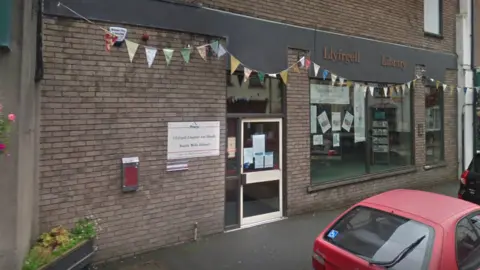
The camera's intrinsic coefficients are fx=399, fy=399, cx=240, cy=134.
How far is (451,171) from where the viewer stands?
12.0 metres

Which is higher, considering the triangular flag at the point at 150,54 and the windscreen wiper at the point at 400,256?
the triangular flag at the point at 150,54

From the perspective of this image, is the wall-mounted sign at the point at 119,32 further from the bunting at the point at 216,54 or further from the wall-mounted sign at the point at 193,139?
the wall-mounted sign at the point at 193,139

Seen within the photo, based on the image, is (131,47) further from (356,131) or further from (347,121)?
(356,131)

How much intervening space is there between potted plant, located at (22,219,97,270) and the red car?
8.87ft

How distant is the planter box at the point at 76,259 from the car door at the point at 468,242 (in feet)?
12.9

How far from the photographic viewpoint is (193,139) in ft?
20.8

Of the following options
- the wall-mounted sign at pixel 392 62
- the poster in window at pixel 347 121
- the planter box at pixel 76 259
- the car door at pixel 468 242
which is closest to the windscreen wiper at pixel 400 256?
the car door at pixel 468 242

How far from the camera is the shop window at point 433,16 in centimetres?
1135

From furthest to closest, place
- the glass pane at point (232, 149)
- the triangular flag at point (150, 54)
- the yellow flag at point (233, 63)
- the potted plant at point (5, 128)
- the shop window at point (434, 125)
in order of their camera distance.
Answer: the shop window at point (434, 125) < the glass pane at point (232, 149) < the yellow flag at point (233, 63) < the triangular flag at point (150, 54) < the potted plant at point (5, 128)

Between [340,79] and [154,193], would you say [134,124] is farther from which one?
[340,79]

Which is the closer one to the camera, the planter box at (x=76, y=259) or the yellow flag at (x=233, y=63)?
the planter box at (x=76, y=259)

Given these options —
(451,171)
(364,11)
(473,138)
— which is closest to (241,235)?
(364,11)

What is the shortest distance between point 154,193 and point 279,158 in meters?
2.65

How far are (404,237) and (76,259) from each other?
3.54 meters
